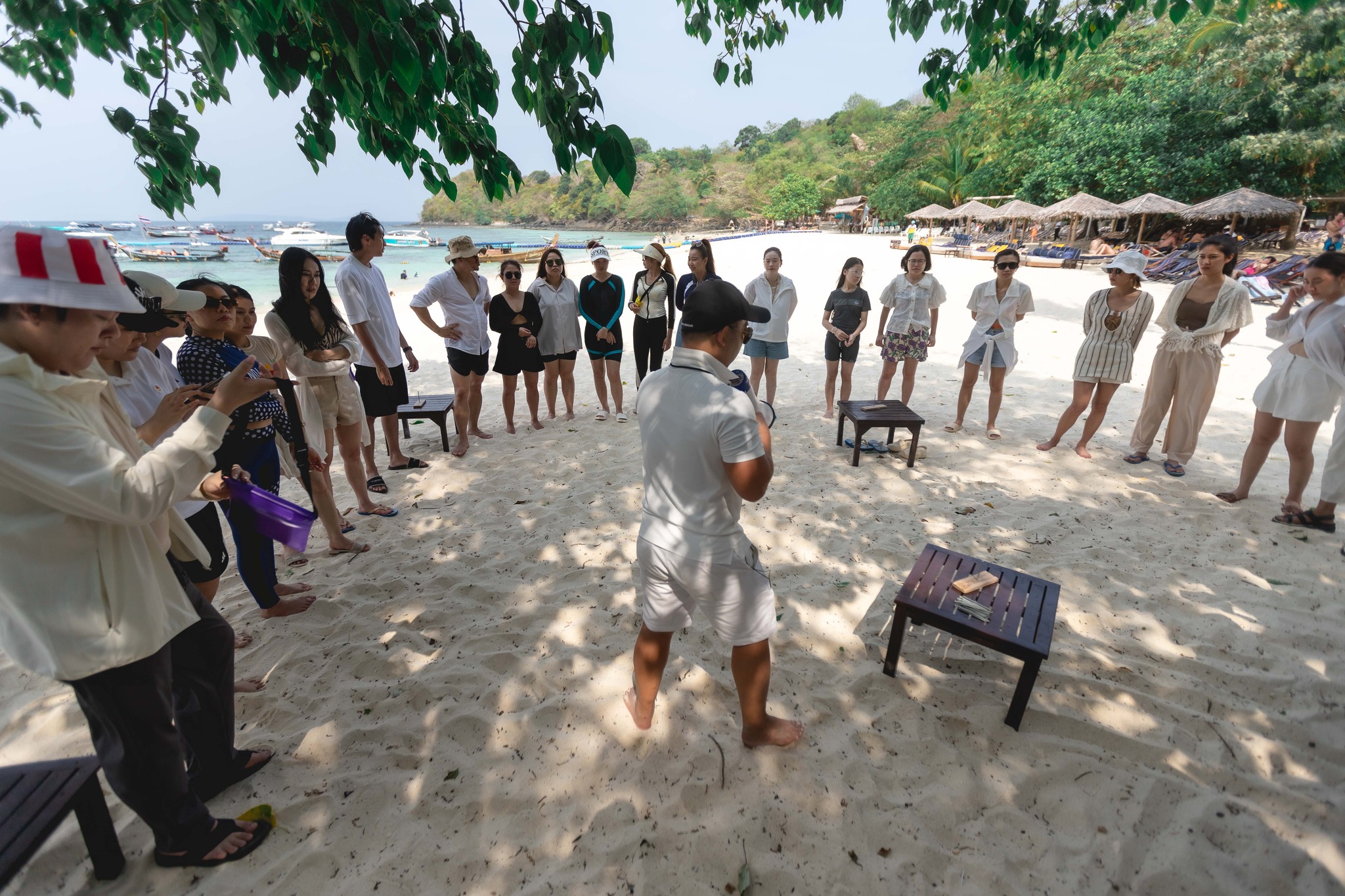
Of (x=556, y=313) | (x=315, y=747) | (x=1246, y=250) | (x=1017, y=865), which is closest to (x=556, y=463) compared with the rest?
(x=556, y=313)

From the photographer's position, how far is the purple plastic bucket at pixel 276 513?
2.28 m

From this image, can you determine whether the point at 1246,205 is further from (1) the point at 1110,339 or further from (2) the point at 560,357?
(2) the point at 560,357

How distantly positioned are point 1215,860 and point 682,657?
207cm

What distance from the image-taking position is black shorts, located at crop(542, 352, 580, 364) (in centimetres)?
621

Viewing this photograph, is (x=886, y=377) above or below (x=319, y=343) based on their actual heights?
below

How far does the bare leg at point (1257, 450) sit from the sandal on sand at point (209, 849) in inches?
252

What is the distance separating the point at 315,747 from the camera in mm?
2348

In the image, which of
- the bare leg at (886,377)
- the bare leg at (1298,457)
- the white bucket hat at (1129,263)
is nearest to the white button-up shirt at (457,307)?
the bare leg at (886,377)

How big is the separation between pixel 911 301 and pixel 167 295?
5933 mm

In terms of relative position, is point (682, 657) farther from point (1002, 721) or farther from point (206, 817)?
point (206, 817)

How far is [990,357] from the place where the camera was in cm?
567

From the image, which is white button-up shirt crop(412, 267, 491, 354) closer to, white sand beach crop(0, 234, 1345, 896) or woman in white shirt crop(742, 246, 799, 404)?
white sand beach crop(0, 234, 1345, 896)

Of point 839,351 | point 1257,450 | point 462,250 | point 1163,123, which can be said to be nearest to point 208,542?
point 462,250

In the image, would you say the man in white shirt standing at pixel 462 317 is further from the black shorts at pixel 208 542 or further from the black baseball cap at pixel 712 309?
the black baseball cap at pixel 712 309
